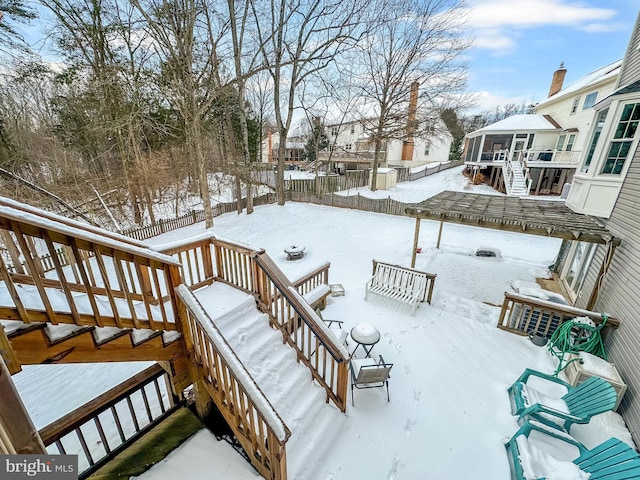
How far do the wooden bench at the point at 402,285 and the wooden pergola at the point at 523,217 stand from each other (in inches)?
59.1

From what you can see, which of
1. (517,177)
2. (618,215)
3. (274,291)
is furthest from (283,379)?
(517,177)

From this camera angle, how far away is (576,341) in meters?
4.34

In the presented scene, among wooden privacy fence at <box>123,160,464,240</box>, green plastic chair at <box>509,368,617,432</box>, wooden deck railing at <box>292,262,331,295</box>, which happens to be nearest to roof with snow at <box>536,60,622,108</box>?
wooden privacy fence at <box>123,160,464,240</box>

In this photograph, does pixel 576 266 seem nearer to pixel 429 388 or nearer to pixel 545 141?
pixel 429 388

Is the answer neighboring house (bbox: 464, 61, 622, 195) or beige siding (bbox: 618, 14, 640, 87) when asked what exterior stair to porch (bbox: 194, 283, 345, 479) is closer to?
beige siding (bbox: 618, 14, 640, 87)

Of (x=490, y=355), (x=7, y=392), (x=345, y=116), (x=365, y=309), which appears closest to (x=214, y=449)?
(x=7, y=392)

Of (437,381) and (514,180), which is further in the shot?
(514,180)

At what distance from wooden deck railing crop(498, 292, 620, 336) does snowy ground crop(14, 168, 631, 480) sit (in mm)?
241

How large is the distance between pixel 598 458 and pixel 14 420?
455 centimetres

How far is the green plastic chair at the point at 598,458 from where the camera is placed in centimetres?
229

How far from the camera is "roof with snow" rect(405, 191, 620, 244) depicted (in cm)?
490

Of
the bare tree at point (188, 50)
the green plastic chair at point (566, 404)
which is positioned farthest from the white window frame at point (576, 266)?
the bare tree at point (188, 50)

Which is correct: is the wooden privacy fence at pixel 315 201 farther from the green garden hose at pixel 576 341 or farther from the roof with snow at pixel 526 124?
the roof with snow at pixel 526 124

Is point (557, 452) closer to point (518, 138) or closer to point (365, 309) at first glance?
point (365, 309)
